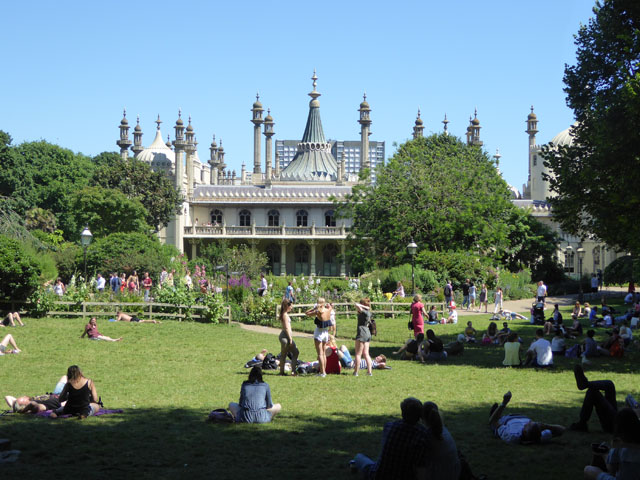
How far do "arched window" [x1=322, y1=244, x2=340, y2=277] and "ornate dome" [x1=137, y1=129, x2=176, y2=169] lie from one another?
2320 centimetres

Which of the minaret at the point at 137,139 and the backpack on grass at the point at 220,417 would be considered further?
the minaret at the point at 137,139

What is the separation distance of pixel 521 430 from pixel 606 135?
8.86m

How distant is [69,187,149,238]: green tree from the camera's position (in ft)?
171

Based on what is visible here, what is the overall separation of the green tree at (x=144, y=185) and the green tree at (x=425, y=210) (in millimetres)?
22540

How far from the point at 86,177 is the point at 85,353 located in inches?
2048

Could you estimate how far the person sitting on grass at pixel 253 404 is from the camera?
33.3 ft

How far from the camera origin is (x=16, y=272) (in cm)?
2341

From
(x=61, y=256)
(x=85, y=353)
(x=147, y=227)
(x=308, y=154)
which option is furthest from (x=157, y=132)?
(x=85, y=353)

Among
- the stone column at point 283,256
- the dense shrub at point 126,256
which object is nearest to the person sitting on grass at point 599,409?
the dense shrub at point 126,256

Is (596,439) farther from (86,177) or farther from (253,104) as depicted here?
(253,104)

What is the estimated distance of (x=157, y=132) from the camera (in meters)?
87.2

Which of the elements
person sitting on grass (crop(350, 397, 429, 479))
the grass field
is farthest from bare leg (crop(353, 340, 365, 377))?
person sitting on grass (crop(350, 397, 429, 479))

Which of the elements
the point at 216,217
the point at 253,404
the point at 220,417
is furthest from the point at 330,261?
the point at 220,417

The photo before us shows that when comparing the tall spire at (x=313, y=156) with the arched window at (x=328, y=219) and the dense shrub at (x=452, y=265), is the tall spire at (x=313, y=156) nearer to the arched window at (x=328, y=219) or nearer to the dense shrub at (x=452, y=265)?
the arched window at (x=328, y=219)
